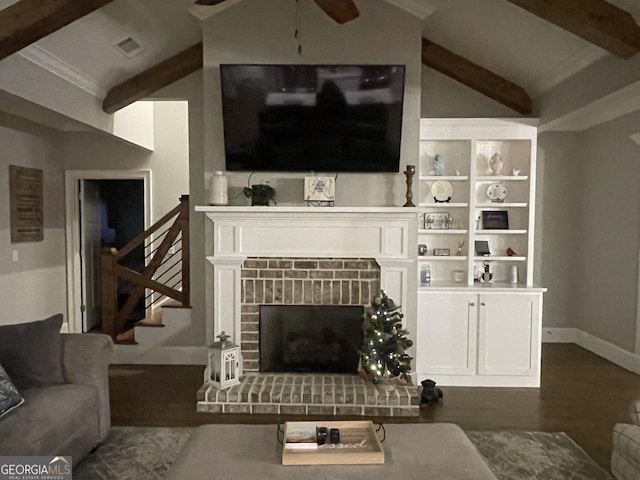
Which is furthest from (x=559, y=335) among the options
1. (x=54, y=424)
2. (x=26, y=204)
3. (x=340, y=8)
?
(x=26, y=204)

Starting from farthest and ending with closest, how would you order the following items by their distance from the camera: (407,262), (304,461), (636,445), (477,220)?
(477,220)
(407,262)
(636,445)
(304,461)

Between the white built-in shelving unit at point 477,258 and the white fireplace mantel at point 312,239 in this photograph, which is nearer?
the white fireplace mantel at point 312,239

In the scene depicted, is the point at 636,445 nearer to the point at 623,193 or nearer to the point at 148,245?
the point at 623,193

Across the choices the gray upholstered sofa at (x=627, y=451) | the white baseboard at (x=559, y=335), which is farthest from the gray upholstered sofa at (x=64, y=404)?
the white baseboard at (x=559, y=335)

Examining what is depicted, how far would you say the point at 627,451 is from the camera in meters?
2.49

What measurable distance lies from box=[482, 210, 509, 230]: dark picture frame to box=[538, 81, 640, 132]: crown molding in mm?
971

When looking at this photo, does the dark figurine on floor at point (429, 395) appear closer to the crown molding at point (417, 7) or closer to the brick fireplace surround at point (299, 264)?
the brick fireplace surround at point (299, 264)

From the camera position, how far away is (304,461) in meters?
2.06

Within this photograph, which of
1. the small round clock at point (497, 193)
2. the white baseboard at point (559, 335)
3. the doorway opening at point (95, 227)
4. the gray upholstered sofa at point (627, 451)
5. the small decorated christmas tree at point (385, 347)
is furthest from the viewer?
the white baseboard at point (559, 335)

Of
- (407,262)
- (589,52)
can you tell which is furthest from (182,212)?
(589,52)

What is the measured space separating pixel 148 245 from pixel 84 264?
31.6 inches

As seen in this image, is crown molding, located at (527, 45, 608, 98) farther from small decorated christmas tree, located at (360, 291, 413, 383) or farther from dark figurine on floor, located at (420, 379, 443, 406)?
dark figurine on floor, located at (420, 379, 443, 406)

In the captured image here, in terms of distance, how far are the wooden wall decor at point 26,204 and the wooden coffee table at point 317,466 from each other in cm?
351

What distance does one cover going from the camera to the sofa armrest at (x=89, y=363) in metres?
2.96
